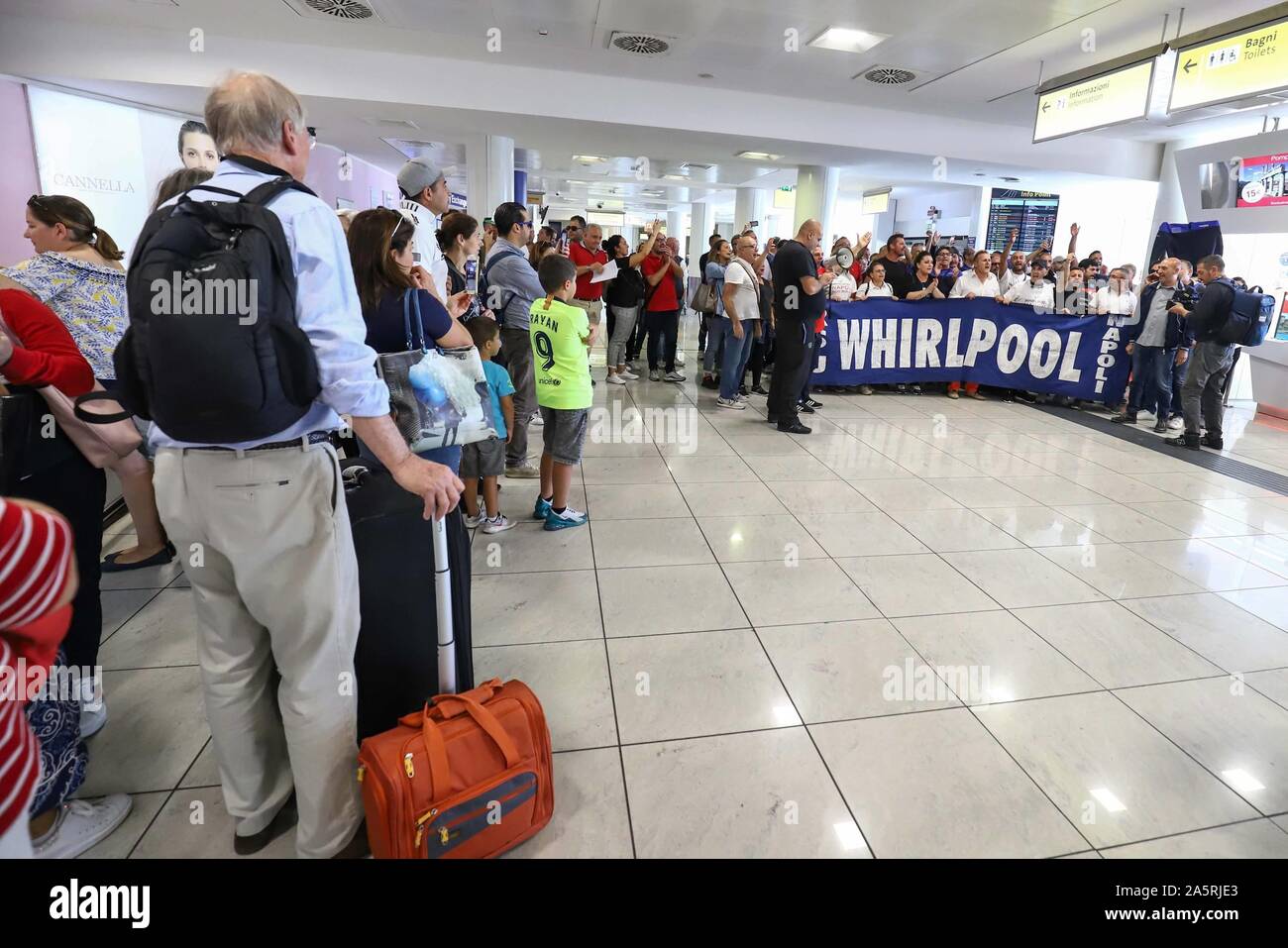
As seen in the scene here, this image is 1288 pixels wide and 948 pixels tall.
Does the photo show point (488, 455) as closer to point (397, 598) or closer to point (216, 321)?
point (397, 598)

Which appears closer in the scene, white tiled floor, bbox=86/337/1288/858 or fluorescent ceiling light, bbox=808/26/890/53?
white tiled floor, bbox=86/337/1288/858

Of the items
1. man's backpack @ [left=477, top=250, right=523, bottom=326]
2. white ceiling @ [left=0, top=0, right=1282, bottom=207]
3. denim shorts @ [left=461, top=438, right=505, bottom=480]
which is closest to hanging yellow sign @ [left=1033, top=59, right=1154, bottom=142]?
white ceiling @ [left=0, top=0, right=1282, bottom=207]

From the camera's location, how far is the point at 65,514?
75.2 inches

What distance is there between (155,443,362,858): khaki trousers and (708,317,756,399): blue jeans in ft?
18.4

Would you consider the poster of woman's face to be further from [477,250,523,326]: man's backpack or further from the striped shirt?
the striped shirt

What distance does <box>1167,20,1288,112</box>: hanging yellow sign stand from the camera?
185 inches

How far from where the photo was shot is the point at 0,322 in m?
1.69

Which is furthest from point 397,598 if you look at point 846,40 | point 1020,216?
point 1020,216

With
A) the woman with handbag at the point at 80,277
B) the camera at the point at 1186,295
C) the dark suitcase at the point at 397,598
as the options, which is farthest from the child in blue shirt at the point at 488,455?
the camera at the point at 1186,295

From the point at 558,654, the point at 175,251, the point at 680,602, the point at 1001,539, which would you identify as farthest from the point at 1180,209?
the point at 175,251

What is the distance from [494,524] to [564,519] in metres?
0.38

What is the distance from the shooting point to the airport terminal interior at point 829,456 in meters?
1.92

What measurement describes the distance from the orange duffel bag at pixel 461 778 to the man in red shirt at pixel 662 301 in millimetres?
6507

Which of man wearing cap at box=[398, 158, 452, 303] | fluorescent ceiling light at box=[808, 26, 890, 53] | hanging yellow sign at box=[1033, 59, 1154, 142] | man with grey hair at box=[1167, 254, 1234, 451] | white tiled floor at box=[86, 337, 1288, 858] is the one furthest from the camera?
fluorescent ceiling light at box=[808, 26, 890, 53]
